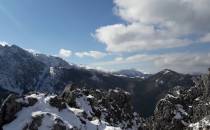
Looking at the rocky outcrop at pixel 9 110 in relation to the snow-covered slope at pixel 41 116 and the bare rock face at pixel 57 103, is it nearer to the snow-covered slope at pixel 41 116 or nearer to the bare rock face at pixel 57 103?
the snow-covered slope at pixel 41 116

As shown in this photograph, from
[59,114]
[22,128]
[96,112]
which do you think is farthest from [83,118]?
[96,112]

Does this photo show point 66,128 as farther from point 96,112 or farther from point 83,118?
point 96,112

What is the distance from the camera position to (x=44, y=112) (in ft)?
416

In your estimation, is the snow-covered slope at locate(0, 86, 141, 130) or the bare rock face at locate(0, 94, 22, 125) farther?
the bare rock face at locate(0, 94, 22, 125)

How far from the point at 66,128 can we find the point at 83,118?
64.9 feet

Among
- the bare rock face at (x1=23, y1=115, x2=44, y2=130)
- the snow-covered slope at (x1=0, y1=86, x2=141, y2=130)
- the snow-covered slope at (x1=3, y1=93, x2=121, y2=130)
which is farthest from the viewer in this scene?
the snow-covered slope at (x1=0, y1=86, x2=141, y2=130)

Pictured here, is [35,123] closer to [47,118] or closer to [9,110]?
A: [47,118]

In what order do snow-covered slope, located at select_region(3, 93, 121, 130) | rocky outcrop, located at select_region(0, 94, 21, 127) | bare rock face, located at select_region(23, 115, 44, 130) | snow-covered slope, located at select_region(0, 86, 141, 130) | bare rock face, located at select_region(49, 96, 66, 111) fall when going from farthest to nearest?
bare rock face, located at select_region(49, 96, 66, 111) < rocky outcrop, located at select_region(0, 94, 21, 127) < snow-covered slope, located at select_region(0, 86, 141, 130) < snow-covered slope, located at select_region(3, 93, 121, 130) < bare rock face, located at select_region(23, 115, 44, 130)

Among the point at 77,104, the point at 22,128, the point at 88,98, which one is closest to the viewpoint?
the point at 22,128

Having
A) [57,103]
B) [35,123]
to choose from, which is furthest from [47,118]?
[57,103]

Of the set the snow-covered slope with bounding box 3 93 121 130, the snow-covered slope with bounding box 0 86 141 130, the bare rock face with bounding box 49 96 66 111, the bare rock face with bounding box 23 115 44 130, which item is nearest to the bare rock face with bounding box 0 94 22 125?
the snow-covered slope with bounding box 0 86 141 130

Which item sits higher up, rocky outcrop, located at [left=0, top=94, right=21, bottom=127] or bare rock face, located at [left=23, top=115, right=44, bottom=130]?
rocky outcrop, located at [left=0, top=94, right=21, bottom=127]

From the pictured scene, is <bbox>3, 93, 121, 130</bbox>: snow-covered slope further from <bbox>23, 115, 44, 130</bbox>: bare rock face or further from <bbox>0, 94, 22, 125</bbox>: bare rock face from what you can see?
<bbox>0, 94, 22, 125</bbox>: bare rock face

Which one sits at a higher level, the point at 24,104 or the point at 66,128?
the point at 24,104
